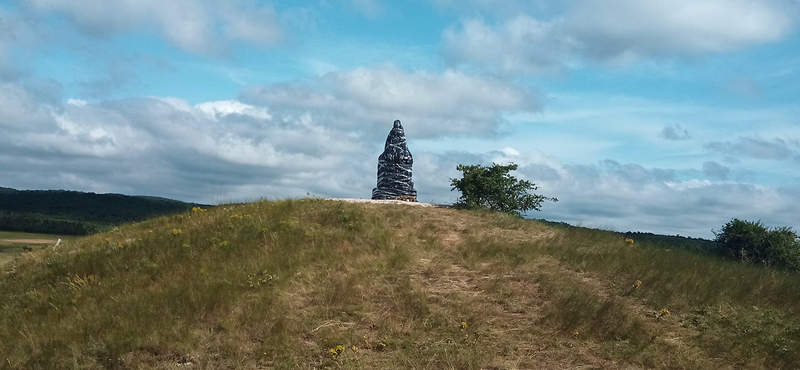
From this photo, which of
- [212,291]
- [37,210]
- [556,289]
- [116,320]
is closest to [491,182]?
[556,289]

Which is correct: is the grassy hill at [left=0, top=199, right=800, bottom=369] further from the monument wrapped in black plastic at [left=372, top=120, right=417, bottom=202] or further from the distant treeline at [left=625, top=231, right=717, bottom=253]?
the monument wrapped in black plastic at [left=372, top=120, right=417, bottom=202]

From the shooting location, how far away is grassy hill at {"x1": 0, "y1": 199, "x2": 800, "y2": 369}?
862 cm

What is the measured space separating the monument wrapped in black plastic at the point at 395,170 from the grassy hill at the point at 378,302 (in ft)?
26.2

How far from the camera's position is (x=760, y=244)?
22.3 meters

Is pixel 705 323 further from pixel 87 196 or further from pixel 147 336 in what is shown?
pixel 87 196

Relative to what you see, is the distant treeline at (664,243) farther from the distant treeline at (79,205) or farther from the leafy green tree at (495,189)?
the distant treeline at (79,205)

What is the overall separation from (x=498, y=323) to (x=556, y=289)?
1.89 meters

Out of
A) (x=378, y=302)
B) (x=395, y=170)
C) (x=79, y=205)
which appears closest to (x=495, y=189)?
(x=395, y=170)

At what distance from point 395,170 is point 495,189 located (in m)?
4.60

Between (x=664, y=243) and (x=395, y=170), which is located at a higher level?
(x=395, y=170)

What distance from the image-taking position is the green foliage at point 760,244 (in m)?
21.6

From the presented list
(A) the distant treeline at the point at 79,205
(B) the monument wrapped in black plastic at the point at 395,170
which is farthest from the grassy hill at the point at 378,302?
(A) the distant treeline at the point at 79,205

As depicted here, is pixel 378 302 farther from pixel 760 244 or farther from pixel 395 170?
pixel 760 244

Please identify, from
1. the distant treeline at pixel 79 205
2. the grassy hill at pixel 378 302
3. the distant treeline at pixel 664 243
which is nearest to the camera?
the grassy hill at pixel 378 302
